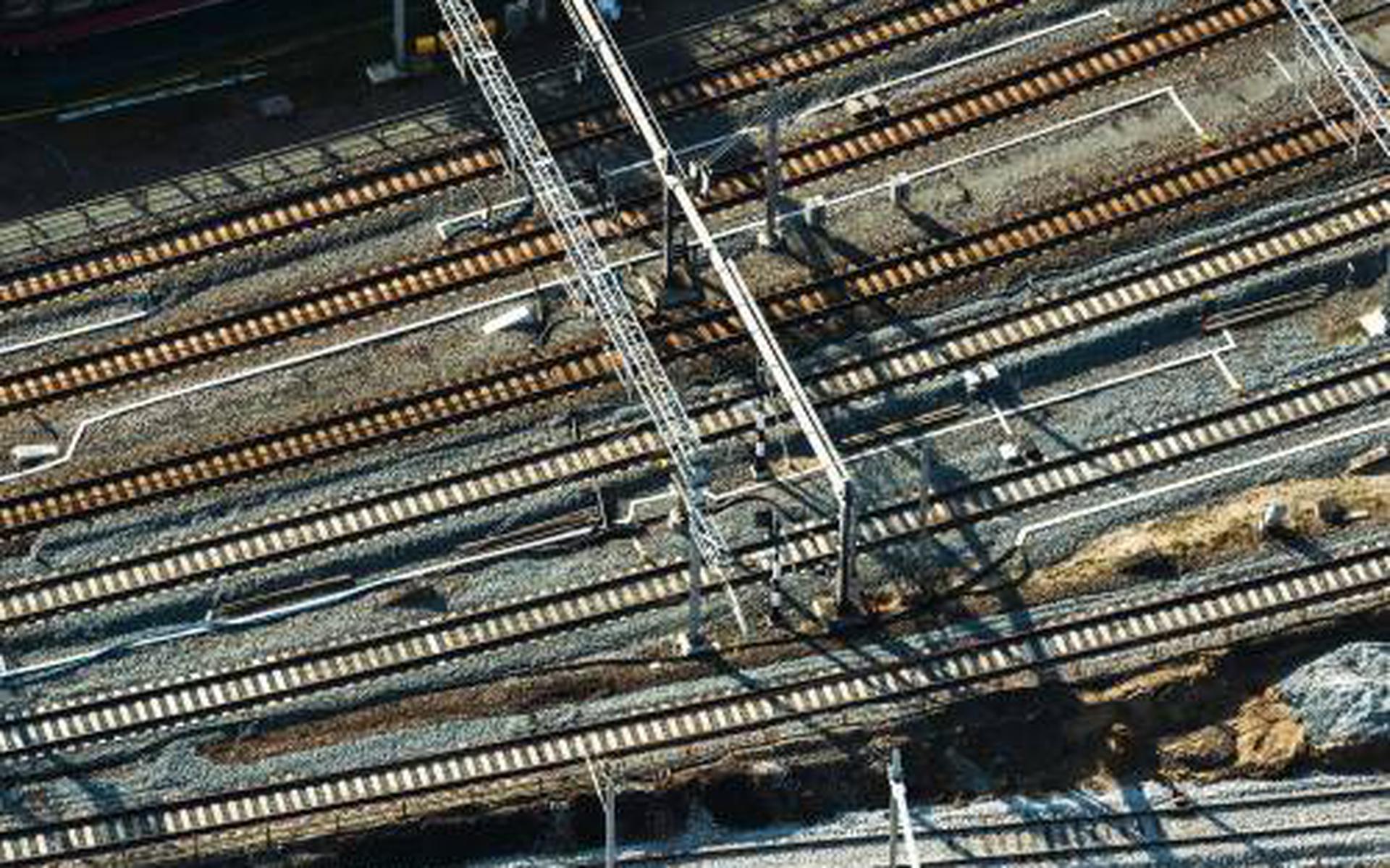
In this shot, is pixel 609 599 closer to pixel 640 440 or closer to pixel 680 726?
pixel 680 726

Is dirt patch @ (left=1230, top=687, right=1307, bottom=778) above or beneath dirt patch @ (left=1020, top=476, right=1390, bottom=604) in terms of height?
beneath

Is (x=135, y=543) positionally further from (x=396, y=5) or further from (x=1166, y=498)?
(x=1166, y=498)

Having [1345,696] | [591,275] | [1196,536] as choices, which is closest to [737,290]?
[591,275]

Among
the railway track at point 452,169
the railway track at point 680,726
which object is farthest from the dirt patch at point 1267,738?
the railway track at point 452,169

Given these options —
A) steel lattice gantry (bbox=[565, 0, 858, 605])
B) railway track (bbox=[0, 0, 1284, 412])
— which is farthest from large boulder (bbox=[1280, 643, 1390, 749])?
railway track (bbox=[0, 0, 1284, 412])

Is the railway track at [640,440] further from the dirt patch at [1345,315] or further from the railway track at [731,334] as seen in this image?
the dirt patch at [1345,315]

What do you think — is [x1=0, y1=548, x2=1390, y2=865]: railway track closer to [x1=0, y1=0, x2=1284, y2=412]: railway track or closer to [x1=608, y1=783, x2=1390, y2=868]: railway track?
[x1=608, y1=783, x2=1390, y2=868]: railway track
